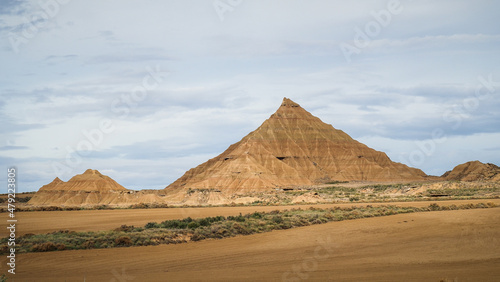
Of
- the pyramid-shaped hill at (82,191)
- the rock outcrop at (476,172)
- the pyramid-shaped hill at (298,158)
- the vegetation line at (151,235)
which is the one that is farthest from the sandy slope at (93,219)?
the pyramid-shaped hill at (298,158)

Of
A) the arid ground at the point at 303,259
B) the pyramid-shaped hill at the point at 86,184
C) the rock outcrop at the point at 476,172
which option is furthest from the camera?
the rock outcrop at the point at 476,172

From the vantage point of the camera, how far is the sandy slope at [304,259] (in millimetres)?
13352

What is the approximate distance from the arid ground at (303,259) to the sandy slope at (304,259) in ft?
0.09

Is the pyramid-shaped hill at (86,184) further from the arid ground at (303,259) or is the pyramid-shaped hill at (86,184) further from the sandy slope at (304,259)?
the sandy slope at (304,259)

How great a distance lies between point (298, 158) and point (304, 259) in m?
123

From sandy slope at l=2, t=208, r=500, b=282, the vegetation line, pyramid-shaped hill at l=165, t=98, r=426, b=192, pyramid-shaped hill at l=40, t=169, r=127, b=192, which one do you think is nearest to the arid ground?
sandy slope at l=2, t=208, r=500, b=282

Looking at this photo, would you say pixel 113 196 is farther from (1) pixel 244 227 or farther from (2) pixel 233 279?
(2) pixel 233 279

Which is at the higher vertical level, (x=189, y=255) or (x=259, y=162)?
(x=259, y=162)

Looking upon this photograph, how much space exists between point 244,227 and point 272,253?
662cm

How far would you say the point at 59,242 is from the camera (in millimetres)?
19703

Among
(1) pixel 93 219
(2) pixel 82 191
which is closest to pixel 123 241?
(1) pixel 93 219

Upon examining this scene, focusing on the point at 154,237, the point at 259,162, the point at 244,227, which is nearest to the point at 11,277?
the point at 154,237

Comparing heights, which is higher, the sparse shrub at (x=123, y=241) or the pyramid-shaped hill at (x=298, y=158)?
the pyramid-shaped hill at (x=298, y=158)

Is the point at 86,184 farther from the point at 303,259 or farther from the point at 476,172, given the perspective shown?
the point at 476,172
